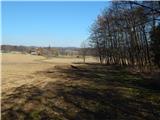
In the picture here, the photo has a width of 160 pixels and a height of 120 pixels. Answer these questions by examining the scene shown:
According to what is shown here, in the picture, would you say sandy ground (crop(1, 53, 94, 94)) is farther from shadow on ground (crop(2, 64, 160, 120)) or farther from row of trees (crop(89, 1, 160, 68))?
row of trees (crop(89, 1, 160, 68))

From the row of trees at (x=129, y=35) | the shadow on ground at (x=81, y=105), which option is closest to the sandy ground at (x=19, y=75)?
the shadow on ground at (x=81, y=105)

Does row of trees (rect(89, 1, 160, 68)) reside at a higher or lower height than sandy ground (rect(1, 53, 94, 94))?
higher

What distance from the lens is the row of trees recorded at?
25281 millimetres

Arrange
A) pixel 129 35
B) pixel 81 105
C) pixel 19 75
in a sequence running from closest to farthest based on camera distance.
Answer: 1. pixel 81 105
2. pixel 19 75
3. pixel 129 35

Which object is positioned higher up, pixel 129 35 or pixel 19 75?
pixel 129 35

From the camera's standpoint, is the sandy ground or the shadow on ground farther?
the sandy ground

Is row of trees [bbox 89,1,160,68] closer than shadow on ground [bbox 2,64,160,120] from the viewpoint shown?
No

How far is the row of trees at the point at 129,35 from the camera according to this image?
82.9ft

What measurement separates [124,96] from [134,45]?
31.8 meters

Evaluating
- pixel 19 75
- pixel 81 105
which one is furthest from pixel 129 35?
pixel 81 105

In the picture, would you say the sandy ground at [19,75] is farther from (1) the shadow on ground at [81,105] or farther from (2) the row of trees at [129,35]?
(2) the row of trees at [129,35]

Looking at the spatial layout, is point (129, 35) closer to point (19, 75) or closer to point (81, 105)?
point (19, 75)

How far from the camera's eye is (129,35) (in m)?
52.7

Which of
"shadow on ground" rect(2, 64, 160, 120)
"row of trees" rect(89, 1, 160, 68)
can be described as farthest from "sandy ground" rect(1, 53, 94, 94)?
"row of trees" rect(89, 1, 160, 68)
